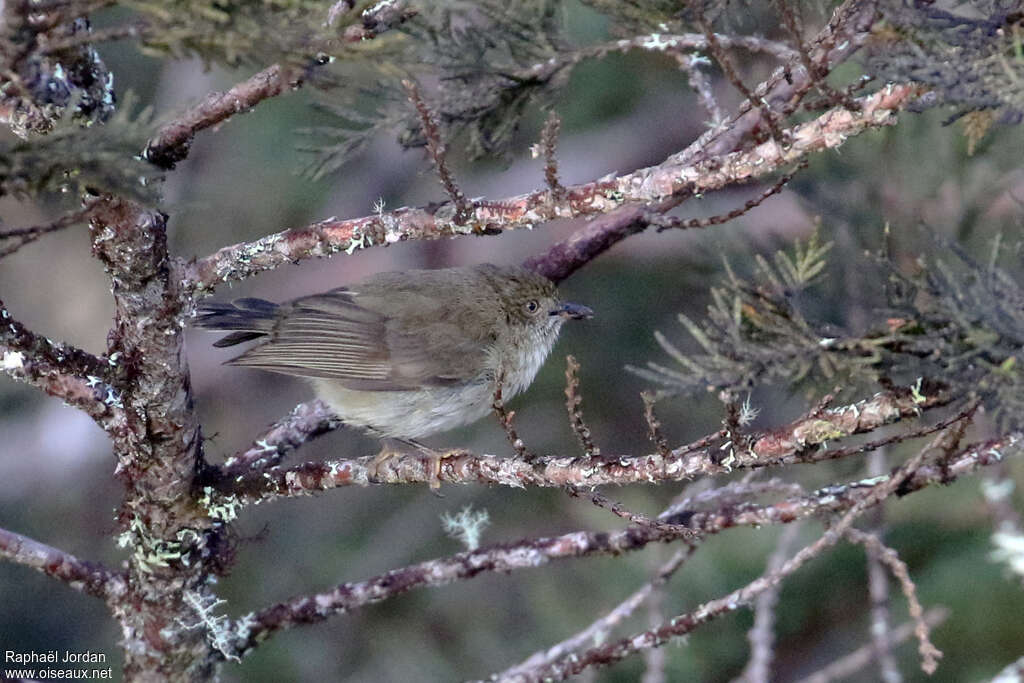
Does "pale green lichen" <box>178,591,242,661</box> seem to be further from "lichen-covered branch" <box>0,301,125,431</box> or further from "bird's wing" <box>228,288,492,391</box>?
"bird's wing" <box>228,288,492,391</box>

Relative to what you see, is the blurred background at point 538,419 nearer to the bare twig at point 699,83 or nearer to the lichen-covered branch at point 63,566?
the lichen-covered branch at point 63,566

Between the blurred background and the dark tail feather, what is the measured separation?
77cm

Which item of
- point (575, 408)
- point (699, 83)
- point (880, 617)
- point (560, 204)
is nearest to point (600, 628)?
point (880, 617)

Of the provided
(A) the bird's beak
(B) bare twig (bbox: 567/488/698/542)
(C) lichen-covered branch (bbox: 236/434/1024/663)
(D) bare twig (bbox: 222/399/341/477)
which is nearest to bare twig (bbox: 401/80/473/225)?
(B) bare twig (bbox: 567/488/698/542)

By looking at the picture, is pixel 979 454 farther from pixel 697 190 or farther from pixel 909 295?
pixel 697 190

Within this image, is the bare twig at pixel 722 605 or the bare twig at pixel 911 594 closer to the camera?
the bare twig at pixel 911 594

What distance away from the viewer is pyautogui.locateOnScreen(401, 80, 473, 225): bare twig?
2340 millimetres

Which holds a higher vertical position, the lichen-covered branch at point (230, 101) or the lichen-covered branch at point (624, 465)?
the lichen-covered branch at point (230, 101)

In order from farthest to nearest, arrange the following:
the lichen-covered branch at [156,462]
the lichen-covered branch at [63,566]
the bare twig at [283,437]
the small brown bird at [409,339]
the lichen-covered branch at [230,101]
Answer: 1. the small brown bird at [409,339]
2. the bare twig at [283,437]
3. the lichen-covered branch at [63,566]
4. the lichen-covered branch at [156,462]
5. the lichen-covered branch at [230,101]

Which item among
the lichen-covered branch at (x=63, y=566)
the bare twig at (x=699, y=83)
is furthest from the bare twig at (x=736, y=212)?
the lichen-covered branch at (x=63, y=566)

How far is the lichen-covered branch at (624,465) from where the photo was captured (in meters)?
2.27

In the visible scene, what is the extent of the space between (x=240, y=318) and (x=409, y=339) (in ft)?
2.29

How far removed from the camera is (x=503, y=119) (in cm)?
357

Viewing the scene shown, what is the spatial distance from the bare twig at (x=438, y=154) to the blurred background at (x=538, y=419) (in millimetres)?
1093
